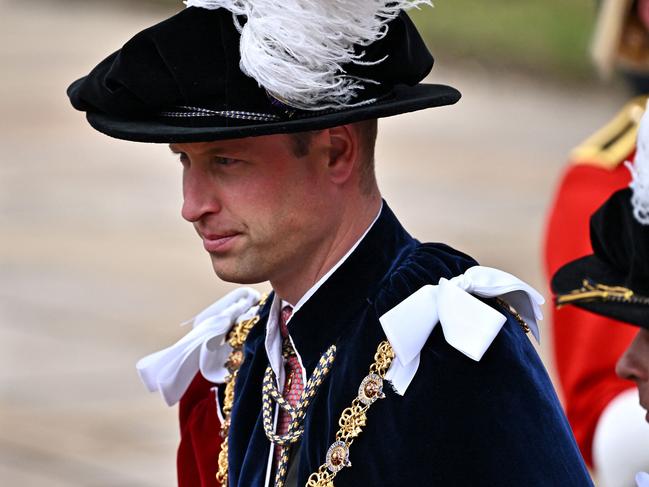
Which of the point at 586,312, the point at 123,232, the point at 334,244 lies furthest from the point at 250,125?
the point at 123,232

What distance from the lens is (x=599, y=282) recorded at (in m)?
2.87

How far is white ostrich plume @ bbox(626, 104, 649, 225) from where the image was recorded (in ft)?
8.80

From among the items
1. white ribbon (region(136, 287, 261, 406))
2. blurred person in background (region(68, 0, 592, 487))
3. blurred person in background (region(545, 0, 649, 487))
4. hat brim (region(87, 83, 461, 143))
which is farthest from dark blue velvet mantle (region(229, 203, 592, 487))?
blurred person in background (region(545, 0, 649, 487))

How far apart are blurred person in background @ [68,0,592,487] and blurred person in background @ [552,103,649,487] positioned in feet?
0.88

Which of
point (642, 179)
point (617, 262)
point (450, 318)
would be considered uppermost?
point (642, 179)

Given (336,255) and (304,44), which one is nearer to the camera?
(304,44)

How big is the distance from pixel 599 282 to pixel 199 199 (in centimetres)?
87

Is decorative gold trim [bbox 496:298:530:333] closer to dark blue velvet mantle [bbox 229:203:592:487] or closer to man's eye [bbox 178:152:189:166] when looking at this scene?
dark blue velvet mantle [bbox 229:203:592:487]

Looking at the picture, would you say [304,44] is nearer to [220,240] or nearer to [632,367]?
[220,240]

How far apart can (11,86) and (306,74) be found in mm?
13890

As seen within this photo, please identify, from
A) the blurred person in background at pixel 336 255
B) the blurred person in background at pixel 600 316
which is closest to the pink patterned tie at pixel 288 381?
the blurred person in background at pixel 336 255

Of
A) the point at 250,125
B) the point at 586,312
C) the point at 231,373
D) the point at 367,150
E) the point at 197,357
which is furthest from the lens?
the point at 586,312

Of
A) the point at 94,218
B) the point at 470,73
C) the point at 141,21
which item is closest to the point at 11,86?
the point at 141,21

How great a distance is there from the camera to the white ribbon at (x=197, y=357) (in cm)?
298
